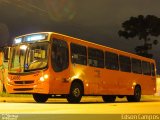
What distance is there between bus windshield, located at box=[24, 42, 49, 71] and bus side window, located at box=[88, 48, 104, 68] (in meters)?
3.10

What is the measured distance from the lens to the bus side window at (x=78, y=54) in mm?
21997

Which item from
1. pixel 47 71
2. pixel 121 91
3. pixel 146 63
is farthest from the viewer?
pixel 146 63

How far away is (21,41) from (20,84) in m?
2.07

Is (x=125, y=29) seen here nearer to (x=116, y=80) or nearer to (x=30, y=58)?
(x=116, y=80)

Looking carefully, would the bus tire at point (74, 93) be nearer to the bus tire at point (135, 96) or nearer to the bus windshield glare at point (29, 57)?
the bus windshield glare at point (29, 57)

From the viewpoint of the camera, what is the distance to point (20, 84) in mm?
21656

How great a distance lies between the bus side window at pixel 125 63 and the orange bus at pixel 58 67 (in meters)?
1.51

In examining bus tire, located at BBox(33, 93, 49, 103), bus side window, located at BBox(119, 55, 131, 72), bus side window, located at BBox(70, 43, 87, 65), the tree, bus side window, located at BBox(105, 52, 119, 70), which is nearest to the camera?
bus side window, located at BBox(70, 43, 87, 65)

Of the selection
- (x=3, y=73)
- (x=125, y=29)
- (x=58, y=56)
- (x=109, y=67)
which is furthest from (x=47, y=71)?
(x=125, y=29)

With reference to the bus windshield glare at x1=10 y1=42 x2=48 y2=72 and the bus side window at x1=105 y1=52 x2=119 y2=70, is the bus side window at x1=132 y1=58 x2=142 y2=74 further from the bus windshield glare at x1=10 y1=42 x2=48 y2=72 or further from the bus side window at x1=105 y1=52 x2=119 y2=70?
the bus windshield glare at x1=10 y1=42 x2=48 y2=72

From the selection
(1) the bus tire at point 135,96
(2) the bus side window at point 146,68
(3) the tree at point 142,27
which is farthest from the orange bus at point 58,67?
(3) the tree at point 142,27

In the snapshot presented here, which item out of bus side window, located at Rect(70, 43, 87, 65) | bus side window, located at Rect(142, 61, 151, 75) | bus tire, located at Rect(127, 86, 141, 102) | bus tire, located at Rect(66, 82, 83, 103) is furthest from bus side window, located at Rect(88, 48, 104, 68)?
bus side window, located at Rect(142, 61, 151, 75)

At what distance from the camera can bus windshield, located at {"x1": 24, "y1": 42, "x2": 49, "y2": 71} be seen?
819 inches

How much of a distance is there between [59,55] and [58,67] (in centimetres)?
53
